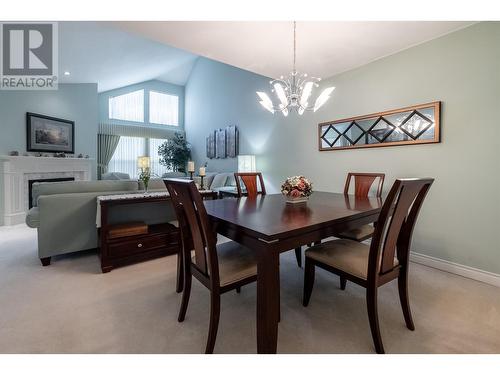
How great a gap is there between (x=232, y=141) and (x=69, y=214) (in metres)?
3.66

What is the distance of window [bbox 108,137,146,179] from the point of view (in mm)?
6895

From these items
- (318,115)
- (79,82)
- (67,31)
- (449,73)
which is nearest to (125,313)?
(318,115)

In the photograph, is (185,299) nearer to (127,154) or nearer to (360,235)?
(360,235)

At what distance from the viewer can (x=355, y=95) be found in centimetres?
306

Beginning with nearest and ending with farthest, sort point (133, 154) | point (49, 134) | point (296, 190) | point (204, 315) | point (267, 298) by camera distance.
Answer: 1. point (267, 298)
2. point (204, 315)
3. point (296, 190)
4. point (49, 134)
5. point (133, 154)

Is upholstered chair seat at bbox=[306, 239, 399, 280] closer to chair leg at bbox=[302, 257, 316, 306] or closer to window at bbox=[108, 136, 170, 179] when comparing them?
chair leg at bbox=[302, 257, 316, 306]

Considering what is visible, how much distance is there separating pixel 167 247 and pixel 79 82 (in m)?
4.97

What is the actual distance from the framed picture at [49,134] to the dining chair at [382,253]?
5.66 meters

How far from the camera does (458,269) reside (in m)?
2.29

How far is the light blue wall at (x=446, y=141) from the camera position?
2.10m

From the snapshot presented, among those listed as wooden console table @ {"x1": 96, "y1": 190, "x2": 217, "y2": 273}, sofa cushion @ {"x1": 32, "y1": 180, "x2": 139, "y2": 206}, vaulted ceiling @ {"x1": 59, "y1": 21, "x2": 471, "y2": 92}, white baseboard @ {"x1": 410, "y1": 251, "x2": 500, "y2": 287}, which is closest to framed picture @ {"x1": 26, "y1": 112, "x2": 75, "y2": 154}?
vaulted ceiling @ {"x1": 59, "y1": 21, "x2": 471, "y2": 92}

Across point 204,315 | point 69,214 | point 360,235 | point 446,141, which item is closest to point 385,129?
point 446,141

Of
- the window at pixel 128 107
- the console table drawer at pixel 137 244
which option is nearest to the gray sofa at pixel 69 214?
the console table drawer at pixel 137 244

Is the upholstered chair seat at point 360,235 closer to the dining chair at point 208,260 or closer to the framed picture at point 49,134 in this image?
the dining chair at point 208,260
